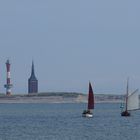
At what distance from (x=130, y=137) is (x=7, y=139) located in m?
11.3

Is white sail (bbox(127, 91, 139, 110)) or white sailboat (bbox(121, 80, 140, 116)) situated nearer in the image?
white sailboat (bbox(121, 80, 140, 116))

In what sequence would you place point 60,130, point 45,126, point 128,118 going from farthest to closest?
point 128,118
point 45,126
point 60,130

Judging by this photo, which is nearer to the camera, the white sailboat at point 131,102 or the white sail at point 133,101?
the white sailboat at point 131,102

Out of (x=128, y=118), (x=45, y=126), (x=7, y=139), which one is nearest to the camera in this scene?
(x=7, y=139)

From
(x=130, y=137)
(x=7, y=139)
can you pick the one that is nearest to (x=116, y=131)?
(x=130, y=137)

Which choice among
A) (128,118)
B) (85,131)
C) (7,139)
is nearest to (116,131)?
(85,131)

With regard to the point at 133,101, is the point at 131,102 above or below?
below

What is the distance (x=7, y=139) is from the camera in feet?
270

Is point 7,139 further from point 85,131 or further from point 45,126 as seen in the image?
point 45,126

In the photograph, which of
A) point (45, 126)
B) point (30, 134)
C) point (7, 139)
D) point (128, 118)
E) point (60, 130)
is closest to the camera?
point (7, 139)

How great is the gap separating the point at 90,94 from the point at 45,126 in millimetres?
26999

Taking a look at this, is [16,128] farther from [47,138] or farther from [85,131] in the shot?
[47,138]

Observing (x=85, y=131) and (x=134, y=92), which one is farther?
(x=134, y=92)

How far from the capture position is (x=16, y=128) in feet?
326
